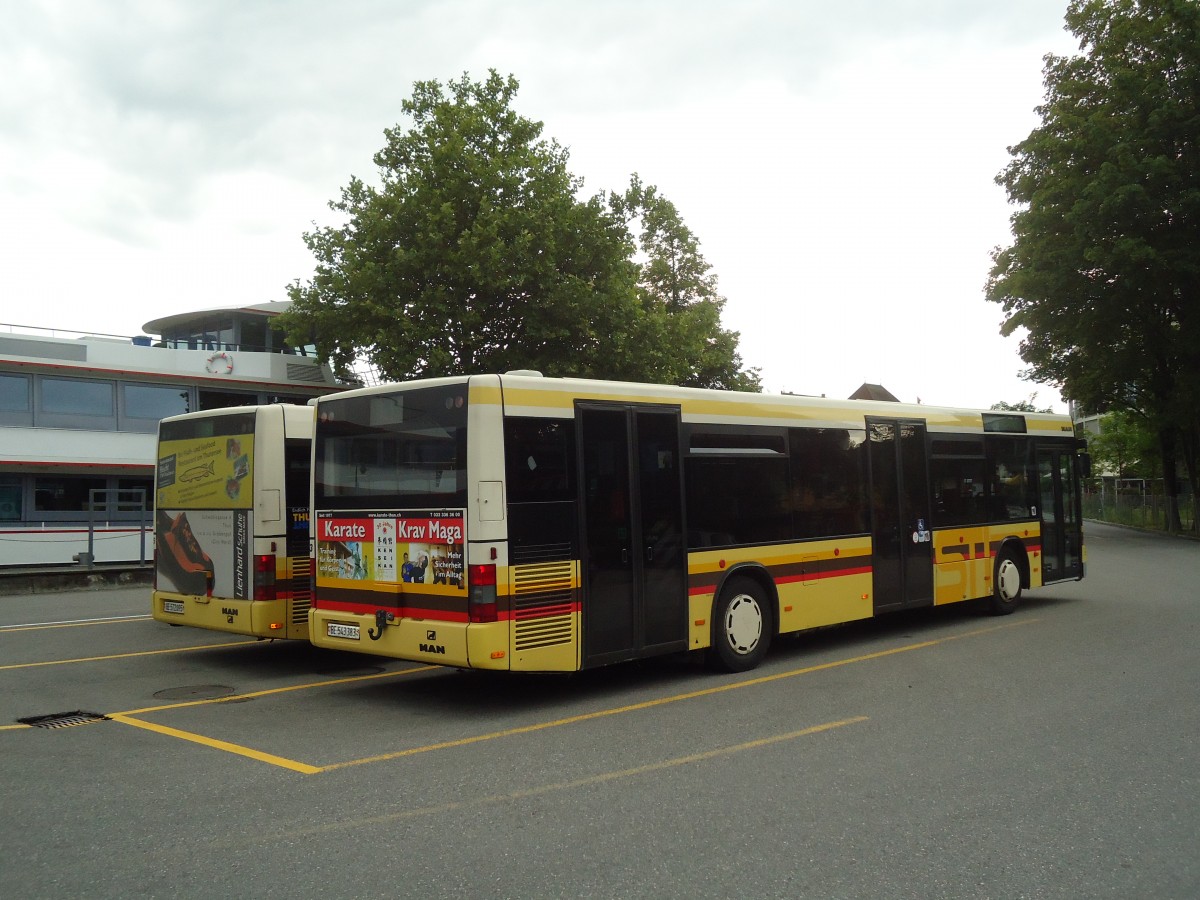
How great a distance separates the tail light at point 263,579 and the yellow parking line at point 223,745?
2.19m

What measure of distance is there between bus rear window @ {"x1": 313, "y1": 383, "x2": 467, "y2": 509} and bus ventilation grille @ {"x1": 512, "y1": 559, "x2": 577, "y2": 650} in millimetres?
794

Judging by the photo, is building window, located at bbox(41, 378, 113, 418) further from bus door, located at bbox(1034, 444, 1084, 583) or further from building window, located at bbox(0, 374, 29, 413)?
bus door, located at bbox(1034, 444, 1084, 583)

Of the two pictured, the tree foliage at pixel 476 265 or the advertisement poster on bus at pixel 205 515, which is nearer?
the advertisement poster on bus at pixel 205 515

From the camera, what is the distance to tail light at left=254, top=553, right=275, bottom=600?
1041 centimetres

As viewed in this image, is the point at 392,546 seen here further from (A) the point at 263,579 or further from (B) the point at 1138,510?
(B) the point at 1138,510

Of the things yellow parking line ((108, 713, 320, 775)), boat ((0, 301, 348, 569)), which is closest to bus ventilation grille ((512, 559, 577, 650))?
yellow parking line ((108, 713, 320, 775))

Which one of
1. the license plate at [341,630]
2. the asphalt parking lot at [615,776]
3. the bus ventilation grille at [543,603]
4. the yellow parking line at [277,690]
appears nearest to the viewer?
the asphalt parking lot at [615,776]

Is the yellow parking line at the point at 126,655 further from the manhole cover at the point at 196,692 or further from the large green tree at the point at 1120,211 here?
the large green tree at the point at 1120,211

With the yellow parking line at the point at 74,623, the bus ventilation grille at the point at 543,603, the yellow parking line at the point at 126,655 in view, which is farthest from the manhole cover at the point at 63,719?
the yellow parking line at the point at 74,623

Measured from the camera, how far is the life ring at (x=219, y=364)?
101 feet

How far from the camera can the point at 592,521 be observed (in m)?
8.91

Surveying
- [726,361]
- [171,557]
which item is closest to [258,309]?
[726,361]

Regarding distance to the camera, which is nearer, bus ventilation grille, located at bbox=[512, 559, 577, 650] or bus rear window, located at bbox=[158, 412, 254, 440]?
bus ventilation grille, located at bbox=[512, 559, 577, 650]

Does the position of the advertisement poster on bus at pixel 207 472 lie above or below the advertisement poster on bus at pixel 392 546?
above
